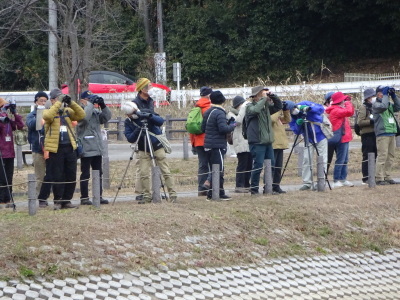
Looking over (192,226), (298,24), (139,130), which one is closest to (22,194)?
(139,130)

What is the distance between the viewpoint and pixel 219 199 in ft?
50.8

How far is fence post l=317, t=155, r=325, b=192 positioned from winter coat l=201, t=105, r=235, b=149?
2.20 metres

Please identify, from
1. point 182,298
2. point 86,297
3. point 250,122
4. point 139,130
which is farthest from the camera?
point 250,122

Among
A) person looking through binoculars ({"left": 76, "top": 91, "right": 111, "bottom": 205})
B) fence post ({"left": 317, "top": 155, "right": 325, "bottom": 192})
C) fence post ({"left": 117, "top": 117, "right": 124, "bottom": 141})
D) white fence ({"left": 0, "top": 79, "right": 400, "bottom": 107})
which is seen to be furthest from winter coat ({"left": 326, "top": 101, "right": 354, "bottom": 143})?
white fence ({"left": 0, "top": 79, "right": 400, "bottom": 107})

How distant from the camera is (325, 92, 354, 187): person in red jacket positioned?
17.9m

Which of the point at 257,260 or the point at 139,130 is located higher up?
the point at 139,130

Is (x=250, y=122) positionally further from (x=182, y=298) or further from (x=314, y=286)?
(x=182, y=298)

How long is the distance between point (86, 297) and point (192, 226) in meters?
2.94

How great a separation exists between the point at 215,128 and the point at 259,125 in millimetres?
946

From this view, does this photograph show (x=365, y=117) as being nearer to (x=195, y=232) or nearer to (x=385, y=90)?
(x=385, y=90)

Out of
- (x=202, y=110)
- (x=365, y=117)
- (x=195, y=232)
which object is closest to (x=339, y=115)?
(x=365, y=117)

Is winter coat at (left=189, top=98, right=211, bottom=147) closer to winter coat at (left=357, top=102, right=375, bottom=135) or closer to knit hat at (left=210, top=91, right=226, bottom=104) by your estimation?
knit hat at (left=210, top=91, right=226, bottom=104)

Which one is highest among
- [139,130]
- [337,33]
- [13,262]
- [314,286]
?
[337,33]

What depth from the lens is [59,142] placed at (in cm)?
1412
